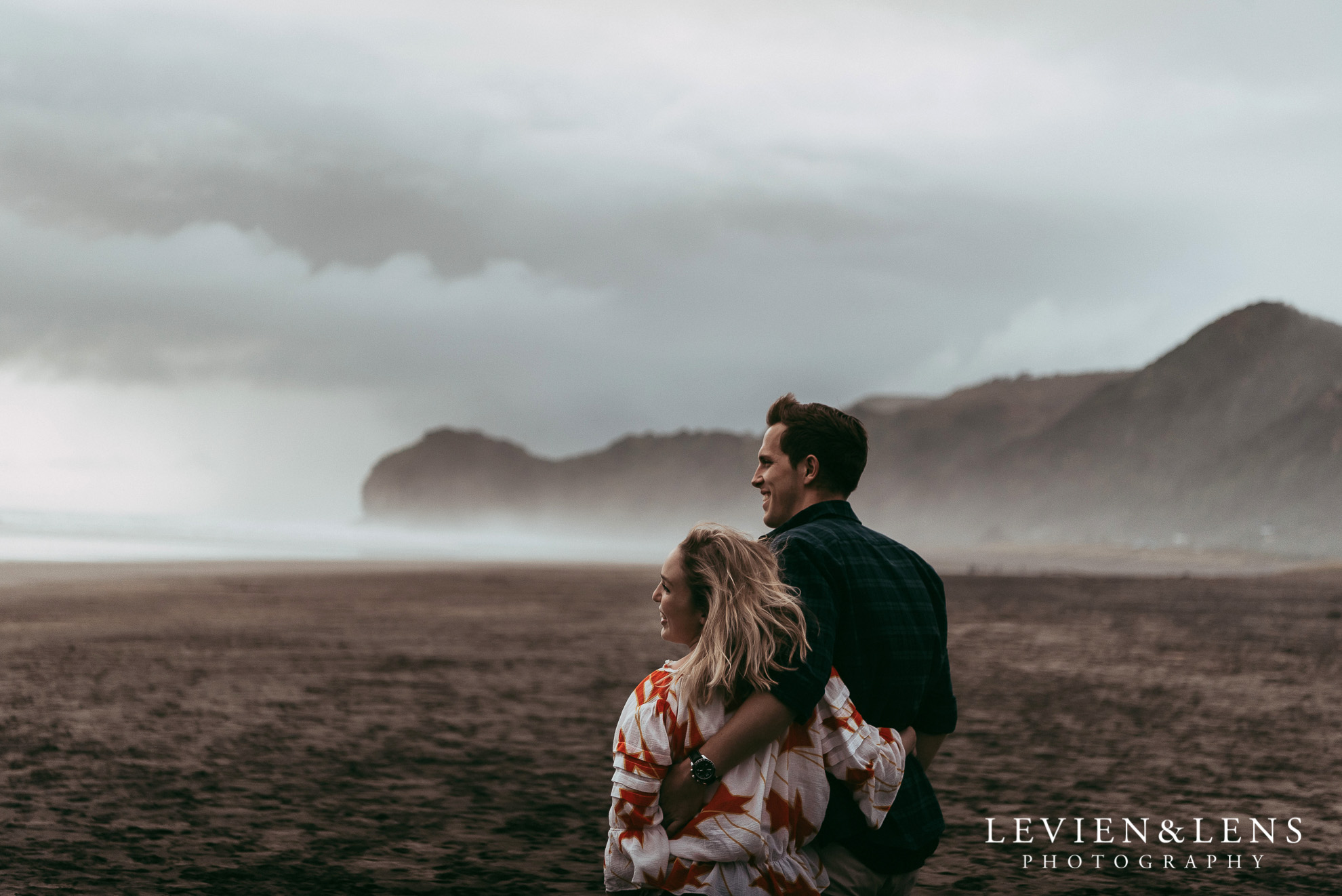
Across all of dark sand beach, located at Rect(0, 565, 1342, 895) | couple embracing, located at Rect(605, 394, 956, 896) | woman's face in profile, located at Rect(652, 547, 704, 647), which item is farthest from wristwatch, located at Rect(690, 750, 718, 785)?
dark sand beach, located at Rect(0, 565, 1342, 895)

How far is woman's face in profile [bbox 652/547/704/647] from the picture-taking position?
2602 millimetres

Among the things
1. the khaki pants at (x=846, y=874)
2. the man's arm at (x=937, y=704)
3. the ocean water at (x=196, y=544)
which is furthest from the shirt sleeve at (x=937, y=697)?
the ocean water at (x=196, y=544)

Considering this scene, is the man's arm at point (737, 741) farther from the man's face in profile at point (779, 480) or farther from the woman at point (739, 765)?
the man's face in profile at point (779, 480)

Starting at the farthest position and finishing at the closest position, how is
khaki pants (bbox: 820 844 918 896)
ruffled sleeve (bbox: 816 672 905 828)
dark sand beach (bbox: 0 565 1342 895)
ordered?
dark sand beach (bbox: 0 565 1342 895) < khaki pants (bbox: 820 844 918 896) < ruffled sleeve (bbox: 816 672 905 828)

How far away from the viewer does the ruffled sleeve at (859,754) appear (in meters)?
2.56

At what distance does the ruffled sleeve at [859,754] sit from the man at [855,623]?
0.06 metres

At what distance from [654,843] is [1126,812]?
5665 mm

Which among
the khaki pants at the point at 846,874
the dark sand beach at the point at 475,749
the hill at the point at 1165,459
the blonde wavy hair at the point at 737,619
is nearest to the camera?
the blonde wavy hair at the point at 737,619

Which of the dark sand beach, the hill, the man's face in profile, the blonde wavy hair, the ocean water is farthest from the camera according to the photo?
the hill

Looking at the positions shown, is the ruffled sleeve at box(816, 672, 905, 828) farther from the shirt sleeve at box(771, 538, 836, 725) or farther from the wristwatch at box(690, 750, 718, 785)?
the wristwatch at box(690, 750, 718, 785)

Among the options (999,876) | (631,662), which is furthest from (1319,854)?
(631,662)

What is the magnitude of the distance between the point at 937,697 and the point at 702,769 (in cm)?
75

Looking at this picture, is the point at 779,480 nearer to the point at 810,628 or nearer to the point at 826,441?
the point at 826,441

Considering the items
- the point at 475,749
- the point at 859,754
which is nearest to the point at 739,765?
the point at 859,754
